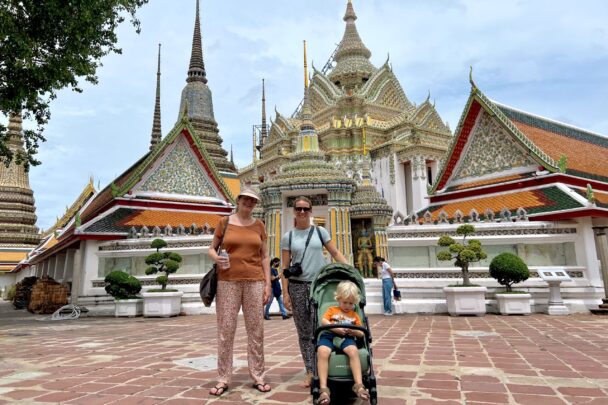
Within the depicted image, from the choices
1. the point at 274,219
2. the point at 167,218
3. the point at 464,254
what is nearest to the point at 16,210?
the point at 167,218

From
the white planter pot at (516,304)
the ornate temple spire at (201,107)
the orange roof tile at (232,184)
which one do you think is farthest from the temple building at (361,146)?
the white planter pot at (516,304)

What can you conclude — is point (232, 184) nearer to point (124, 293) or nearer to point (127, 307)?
point (124, 293)

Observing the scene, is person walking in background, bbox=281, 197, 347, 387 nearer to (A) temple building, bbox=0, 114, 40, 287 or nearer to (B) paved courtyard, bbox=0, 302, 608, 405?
(B) paved courtyard, bbox=0, 302, 608, 405

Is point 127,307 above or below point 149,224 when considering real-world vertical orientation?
below

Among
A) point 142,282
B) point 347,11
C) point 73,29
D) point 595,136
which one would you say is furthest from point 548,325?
point 347,11

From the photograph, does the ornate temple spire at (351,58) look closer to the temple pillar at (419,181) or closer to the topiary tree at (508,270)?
the temple pillar at (419,181)

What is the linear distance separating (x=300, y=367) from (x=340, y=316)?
1.36 meters

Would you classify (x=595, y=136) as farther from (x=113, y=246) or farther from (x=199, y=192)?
(x=113, y=246)

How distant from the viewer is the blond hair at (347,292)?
3.42 metres

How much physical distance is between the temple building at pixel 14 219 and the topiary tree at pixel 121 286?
61.2ft

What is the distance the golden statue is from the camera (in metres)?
15.7

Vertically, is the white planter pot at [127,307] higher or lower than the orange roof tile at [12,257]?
lower

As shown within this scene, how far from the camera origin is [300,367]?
447cm

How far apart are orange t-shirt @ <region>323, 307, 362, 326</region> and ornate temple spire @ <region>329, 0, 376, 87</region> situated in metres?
31.7
